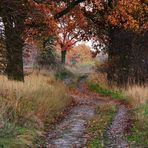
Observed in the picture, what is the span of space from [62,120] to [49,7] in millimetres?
8905

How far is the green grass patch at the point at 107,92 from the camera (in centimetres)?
2397

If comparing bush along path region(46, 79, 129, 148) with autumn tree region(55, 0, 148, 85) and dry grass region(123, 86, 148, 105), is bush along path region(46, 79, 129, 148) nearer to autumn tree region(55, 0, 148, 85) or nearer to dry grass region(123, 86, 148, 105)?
dry grass region(123, 86, 148, 105)

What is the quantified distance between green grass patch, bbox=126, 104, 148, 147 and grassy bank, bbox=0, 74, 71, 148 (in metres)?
2.43

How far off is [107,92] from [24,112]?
1416cm

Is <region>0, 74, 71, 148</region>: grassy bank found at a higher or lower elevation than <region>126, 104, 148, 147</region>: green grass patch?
higher

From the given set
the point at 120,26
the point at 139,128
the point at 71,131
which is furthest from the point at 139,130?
the point at 120,26

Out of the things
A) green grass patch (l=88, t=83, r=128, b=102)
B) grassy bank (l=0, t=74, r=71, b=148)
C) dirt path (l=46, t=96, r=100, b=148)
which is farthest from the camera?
green grass patch (l=88, t=83, r=128, b=102)

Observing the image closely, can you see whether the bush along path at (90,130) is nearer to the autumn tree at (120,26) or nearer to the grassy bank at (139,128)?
the grassy bank at (139,128)

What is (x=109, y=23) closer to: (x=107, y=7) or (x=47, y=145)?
(x=107, y=7)

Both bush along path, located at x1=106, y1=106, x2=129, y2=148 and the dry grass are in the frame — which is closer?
bush along path, located at x1=106, y1=106, x2=129, y2=148

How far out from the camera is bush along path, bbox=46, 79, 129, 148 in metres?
12.1

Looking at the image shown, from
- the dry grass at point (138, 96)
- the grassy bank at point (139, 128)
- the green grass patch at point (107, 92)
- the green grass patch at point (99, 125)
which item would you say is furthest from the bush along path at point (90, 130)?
the green grass patch at point (107, 92)

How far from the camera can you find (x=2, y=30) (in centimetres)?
1454

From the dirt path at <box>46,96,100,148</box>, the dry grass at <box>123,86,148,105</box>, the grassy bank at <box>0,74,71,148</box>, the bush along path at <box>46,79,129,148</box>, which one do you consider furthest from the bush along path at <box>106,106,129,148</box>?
the grassy bank at <box>0,74,71,148</box>
